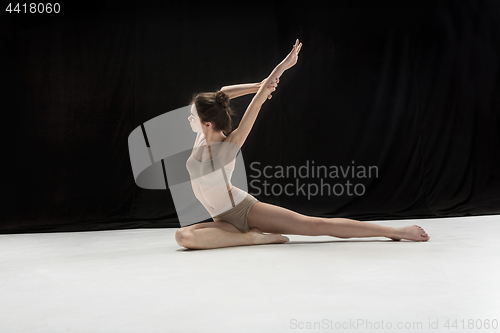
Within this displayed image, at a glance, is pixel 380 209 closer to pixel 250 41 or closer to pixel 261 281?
pixel 250 41

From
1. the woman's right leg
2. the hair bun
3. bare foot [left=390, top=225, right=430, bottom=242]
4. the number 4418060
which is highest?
the number 4418060

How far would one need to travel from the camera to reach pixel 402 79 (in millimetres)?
4371

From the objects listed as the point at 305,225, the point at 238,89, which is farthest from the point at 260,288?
the point at 238,89

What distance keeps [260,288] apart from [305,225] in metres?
0.89

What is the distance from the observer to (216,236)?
7.48 feet

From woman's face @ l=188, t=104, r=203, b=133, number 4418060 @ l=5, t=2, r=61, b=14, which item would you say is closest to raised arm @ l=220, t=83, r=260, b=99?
woman's face @ l=188, t=104, r=203, b=133

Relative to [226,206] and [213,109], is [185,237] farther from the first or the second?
[213,109]

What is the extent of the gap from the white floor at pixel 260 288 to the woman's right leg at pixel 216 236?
6 cm

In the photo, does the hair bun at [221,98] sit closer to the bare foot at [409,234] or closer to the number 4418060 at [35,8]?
the bare foot at [409,234]

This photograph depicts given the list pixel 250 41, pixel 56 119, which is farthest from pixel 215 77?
pixel 56 119

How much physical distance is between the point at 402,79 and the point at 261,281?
3.48 meters

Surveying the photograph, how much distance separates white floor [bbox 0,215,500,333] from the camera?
3.54ft

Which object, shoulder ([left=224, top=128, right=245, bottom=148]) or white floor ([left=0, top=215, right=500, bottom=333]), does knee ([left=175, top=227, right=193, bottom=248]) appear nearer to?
white floor ([left=0, top=215, right=500, bottom=333])

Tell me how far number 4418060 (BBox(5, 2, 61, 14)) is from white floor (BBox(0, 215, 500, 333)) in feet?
7.49
